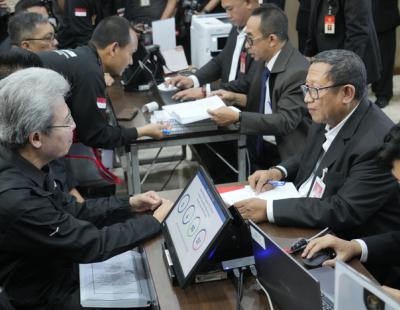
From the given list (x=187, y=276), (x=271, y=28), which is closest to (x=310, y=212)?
(x=187, y=276)

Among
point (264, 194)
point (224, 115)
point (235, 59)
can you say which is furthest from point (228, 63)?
point (264, 194)

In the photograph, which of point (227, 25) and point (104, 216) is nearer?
point (104, 216)

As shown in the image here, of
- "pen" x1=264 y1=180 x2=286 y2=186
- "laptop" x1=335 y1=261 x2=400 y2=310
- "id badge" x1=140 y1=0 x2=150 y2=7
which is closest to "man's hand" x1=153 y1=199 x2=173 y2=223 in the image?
"pen" x1=264 y1=180 x2=286 y2=186

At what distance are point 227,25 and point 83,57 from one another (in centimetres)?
159

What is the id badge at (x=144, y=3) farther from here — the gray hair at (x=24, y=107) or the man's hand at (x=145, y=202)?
the gray hair at (x=24, y=107)

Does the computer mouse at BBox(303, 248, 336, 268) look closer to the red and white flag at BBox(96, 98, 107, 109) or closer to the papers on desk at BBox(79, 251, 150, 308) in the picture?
the papers on desk at BBox(79, 251, 150, 308)

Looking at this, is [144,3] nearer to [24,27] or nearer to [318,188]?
[24,27]

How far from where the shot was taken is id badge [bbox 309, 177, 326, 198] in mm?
2125

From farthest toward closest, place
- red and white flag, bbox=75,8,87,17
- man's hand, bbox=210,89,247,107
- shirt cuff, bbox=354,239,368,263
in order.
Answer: red and white flag, bbox=75,8,87,17 < man's hand, bbox=210,89,247,107 < shirt cuff, bbox=354,239,368,263

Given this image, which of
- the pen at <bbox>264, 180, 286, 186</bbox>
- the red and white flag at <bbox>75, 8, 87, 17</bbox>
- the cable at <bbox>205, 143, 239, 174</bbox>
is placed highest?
the red and white flag at <bbox>75, 8, 87, 17</bbox>

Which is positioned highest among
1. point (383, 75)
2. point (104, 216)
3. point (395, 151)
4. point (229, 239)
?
point (395, 151)

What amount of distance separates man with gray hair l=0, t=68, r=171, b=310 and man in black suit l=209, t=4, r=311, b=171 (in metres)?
1.35

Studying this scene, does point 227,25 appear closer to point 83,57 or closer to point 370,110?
point 83,57

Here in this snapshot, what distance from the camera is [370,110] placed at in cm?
210
